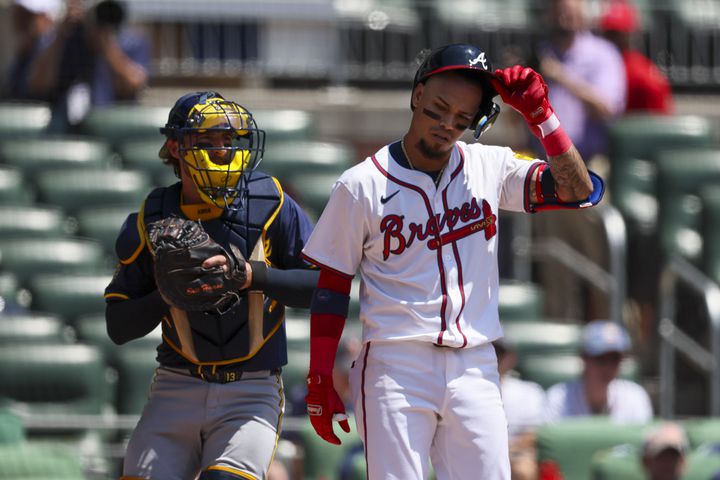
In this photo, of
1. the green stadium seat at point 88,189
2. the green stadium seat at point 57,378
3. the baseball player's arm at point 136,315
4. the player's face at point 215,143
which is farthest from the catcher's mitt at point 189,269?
the green stadium seat at point 88,189

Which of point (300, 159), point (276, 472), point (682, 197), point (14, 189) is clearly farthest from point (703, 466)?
point (14, 189)

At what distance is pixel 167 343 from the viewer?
4.43m

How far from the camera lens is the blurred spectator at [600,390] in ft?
23.2

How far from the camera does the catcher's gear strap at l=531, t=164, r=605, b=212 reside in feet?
14.0

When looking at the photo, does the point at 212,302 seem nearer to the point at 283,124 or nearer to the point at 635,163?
the point at 635,163

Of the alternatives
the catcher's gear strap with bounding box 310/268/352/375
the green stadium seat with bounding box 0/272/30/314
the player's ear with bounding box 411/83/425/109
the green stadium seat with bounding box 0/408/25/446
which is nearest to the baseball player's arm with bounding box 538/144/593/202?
the player's ear with bounding box 411/83/425/109

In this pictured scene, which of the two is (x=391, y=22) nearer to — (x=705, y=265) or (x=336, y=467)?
(x=705, y=265)

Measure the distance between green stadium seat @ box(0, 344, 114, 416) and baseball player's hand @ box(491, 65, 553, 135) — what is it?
352 cm

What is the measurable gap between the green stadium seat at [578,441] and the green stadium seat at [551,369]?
103cm

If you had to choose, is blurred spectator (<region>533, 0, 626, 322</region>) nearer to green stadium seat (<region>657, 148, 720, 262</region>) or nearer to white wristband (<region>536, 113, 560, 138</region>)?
green stadium seat (<region>657, 148, 720, 262</region>)

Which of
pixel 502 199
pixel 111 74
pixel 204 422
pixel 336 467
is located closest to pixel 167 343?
pixel 204 422

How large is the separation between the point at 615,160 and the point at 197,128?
4.97 m

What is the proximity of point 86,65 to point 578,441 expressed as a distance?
432cm

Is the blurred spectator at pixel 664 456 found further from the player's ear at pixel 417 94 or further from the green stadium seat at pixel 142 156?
the green stadium seat at pixel 142 156
